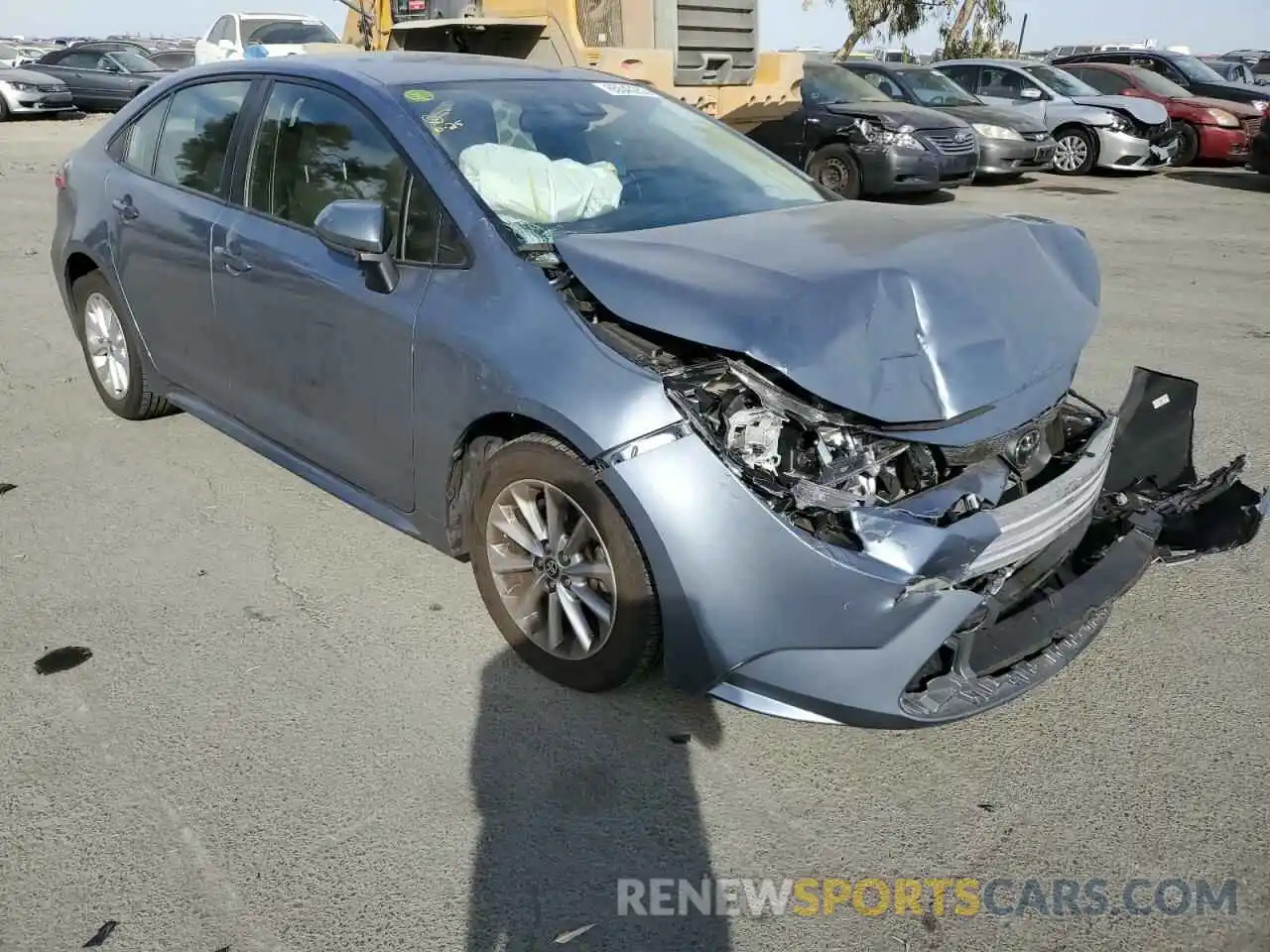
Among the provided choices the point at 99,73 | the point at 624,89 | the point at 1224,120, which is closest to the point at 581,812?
the point at 624,89

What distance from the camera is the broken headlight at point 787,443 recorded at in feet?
8.95

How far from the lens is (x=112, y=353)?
17.3 ft

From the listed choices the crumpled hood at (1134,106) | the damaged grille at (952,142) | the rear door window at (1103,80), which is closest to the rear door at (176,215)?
the damaged grille at (952,142)

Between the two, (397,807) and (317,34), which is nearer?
(397,807)

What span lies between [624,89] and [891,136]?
8.73 meters

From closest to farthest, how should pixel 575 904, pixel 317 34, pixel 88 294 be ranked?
1. pixel 575 904
2. pixel 88 294
3. pixel 317 34

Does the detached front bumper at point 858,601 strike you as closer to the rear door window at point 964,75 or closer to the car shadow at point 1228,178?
the car shadow at point 1228,178

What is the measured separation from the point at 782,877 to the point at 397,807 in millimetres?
998

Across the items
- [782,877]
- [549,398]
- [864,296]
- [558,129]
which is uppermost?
[558,129]

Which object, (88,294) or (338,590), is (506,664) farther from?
→ (88,294)

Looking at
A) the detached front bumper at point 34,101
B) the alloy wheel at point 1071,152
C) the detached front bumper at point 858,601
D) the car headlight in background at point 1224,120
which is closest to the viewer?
the detached front bumper at point 858,601

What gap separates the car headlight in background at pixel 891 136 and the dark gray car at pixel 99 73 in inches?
665

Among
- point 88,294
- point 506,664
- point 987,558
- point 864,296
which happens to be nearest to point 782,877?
point 987,558

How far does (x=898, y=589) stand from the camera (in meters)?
2.54
